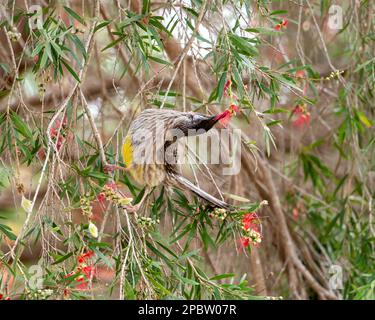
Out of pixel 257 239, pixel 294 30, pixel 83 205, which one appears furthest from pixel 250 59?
pixel 294 30

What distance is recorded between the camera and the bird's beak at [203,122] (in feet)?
7.74

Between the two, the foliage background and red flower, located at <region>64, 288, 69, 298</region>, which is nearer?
red flower, located at <region>64, 288, 69, 298</region>

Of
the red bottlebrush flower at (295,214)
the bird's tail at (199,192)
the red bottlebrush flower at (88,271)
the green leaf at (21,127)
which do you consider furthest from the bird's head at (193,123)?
the red bottlebrush flower at (295,214)

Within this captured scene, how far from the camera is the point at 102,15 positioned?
295 cm

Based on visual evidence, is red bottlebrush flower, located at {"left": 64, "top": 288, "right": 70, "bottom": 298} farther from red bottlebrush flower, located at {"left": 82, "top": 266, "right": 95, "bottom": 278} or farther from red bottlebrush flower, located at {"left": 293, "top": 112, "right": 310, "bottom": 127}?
red bottlebrush flower, located at {"left": 293, "top": 112, "right": 310, "bottom": 127}

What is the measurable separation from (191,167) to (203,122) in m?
0.25

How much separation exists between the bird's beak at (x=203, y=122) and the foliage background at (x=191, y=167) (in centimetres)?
13

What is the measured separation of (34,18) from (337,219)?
2249mm

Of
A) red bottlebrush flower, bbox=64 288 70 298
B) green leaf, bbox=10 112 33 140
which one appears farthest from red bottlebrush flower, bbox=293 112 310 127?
red bottlebrush flower, bbox=64 288 70 298

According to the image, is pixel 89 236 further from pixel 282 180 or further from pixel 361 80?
pixel 282 180

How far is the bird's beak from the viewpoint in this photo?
2.36 m

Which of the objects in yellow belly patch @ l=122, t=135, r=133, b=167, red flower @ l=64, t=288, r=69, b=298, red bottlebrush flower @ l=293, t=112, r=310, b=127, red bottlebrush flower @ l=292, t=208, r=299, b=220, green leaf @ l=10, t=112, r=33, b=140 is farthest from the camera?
red bottlebrush flower @ l=292, t=208, r=299, b=220

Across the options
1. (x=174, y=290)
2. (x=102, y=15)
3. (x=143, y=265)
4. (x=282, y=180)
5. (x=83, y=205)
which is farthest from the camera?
(x=282, y=180)
